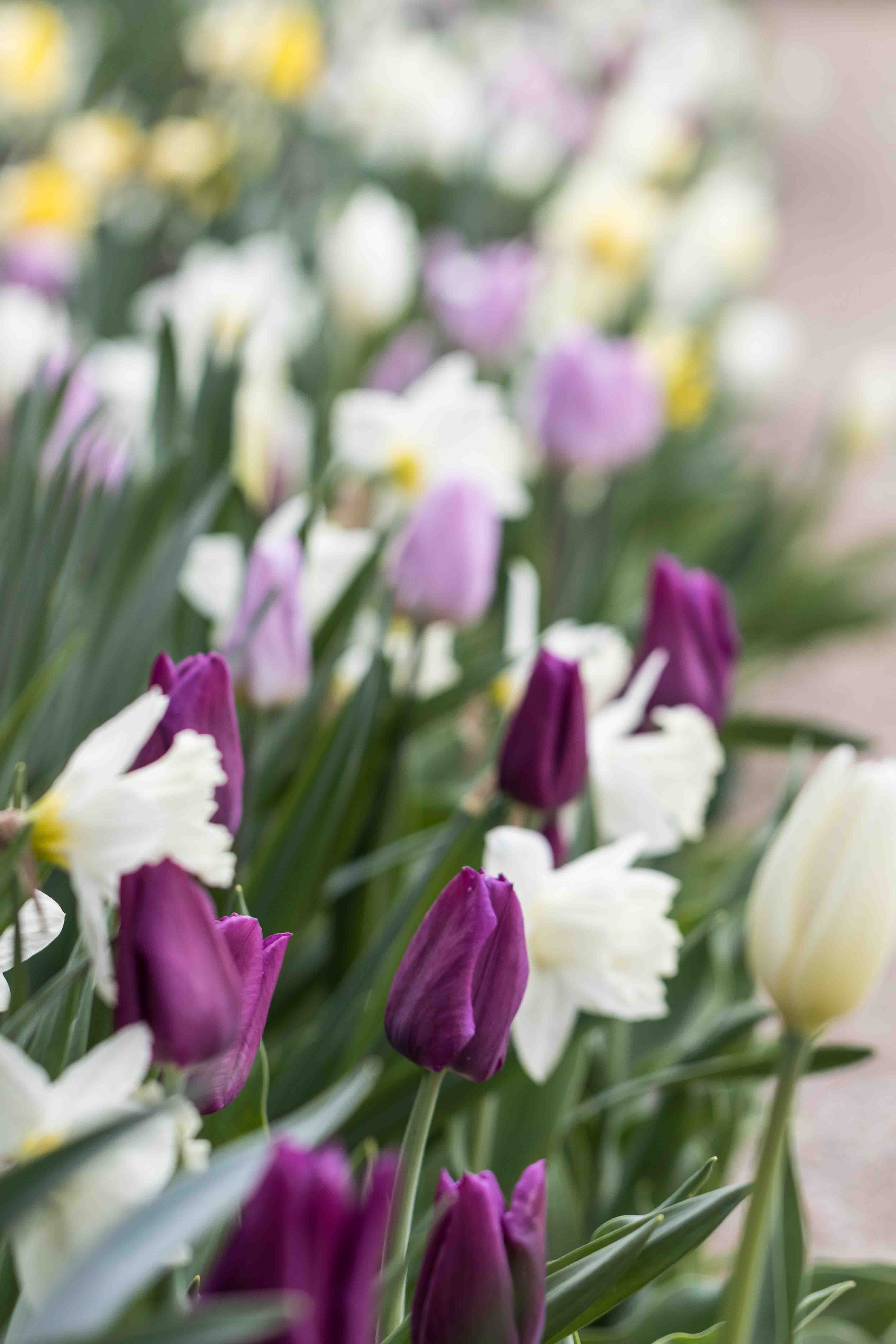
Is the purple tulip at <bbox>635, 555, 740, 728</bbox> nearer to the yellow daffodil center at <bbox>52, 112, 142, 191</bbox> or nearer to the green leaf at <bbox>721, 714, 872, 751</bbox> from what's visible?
the green leaf at <bbox>721, 714, 872, 751</bbox>

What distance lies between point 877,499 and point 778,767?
2.09 ft

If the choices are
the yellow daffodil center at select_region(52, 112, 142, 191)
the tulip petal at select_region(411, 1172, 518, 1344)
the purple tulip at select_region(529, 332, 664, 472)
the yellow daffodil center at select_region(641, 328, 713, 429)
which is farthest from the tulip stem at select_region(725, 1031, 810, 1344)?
the yellow daffodil center at select_region(52, 112, 142, 191)

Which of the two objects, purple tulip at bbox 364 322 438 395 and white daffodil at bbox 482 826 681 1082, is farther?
purple tulip at bbox 364 322 438 395

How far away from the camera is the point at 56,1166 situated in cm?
24

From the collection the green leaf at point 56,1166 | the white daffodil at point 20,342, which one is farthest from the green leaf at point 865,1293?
Answer: the white daffodil at point 20,342

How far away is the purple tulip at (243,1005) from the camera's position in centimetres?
32

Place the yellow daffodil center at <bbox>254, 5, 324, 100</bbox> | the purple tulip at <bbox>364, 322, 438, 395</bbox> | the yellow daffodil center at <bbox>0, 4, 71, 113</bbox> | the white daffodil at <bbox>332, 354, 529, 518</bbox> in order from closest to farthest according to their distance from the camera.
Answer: the white daffodil at <bbox>332, 354, 529, 518</bbox>
the purple tulip at <bbox>364, 322, 438, 395</bbox>
the yellow daffodil center at <bbox>0, 4, 71, 113</bbox>
the yellow daffodil center at <bbox>254, 5, 324, 100</bbox>

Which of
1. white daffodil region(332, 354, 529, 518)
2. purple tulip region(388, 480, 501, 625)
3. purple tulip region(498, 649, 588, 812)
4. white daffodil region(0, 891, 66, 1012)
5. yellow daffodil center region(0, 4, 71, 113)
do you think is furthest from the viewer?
yellow daffodil center region(0, 4, 71, 113)

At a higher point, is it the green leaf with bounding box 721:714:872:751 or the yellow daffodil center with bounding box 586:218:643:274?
the yellow daffodil center with bounding box 586:218:643:274

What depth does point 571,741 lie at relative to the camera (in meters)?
0.52

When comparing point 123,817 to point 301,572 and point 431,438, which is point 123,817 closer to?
point 301,572

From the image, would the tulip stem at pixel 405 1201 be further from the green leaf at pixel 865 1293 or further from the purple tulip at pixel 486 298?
the purple tulip at pixel 486 298

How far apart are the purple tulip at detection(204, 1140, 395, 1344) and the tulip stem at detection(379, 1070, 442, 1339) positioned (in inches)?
5.0

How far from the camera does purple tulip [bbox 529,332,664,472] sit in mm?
1085
